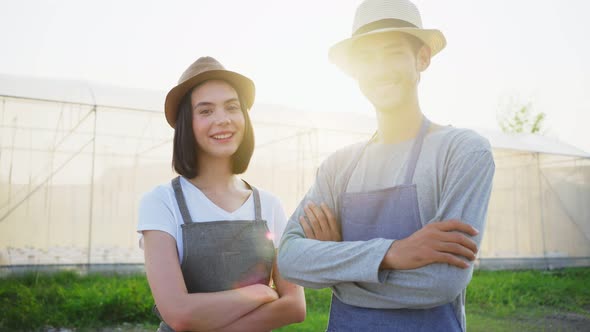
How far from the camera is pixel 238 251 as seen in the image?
2000 millimetres

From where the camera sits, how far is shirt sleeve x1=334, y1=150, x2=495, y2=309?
56.1 inches

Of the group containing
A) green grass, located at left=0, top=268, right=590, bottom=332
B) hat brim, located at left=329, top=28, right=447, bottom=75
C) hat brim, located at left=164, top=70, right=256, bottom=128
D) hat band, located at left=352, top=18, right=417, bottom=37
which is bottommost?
green grass, located at left=0, top=268, right=590, bottom=332

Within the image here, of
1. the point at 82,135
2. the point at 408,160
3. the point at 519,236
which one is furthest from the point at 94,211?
the point at 519,236

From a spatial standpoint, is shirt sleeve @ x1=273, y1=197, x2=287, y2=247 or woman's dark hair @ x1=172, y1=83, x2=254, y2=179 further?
shirt sleeve @ x1=273, y1=197, x2=287, y2=247

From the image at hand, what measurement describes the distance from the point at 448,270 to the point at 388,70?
0.66 metres

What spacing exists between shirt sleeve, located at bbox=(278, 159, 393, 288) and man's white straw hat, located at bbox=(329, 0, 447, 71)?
0.60 m

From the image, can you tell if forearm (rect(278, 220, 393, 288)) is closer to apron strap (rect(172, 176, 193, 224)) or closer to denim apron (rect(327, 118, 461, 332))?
denim apron (rect(327, 118, 461, 332))

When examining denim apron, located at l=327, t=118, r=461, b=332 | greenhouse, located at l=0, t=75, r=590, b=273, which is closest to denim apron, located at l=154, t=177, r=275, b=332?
denim apron, located at l=327, t=118, r=461, b=332

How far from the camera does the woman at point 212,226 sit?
71.7 inches

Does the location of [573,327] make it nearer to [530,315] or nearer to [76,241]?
[530,315]

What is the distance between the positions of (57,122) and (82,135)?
55cm

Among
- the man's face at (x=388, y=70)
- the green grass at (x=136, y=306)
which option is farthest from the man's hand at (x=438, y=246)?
the green grass at (x=136, y=306)

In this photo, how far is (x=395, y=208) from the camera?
1.61 metres

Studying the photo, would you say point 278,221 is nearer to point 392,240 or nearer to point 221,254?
point 221,254
